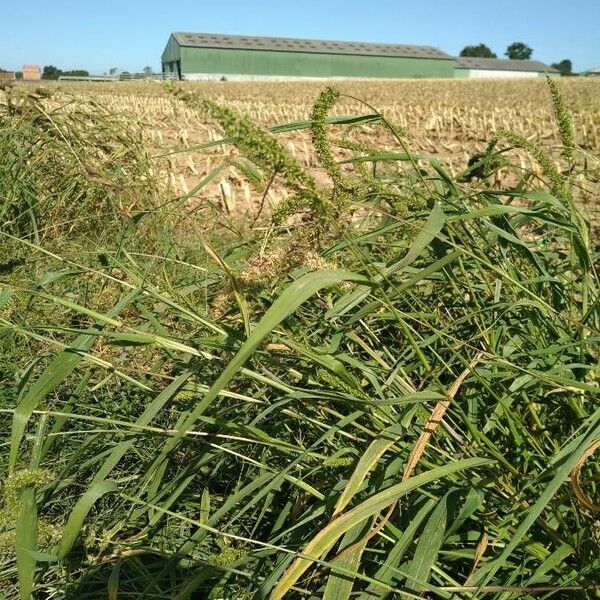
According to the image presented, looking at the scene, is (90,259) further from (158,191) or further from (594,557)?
(594,557)

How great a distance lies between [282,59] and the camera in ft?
241

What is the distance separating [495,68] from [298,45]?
27.9m

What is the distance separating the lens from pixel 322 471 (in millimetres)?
1583

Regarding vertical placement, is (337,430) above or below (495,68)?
below

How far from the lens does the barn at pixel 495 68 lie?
283 feet

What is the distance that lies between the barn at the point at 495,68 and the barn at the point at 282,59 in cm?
732

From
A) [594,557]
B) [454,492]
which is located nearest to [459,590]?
[454,492]

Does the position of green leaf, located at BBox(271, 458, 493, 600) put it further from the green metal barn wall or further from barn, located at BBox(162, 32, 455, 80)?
the green metal barn wall

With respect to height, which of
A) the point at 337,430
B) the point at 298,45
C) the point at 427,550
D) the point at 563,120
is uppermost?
the point at 298,45

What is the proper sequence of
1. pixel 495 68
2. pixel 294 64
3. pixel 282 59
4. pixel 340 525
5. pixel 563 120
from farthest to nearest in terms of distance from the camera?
pixel 495 68
pixel 294 64
pixel 282 59
pixel 563 120
pixel 340 525

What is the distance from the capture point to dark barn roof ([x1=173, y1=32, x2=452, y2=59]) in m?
71.4

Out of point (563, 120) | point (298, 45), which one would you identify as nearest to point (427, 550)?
point (563, 120)

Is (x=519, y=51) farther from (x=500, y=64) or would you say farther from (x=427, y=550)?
(x=427, y=550)

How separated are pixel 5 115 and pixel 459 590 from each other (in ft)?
14.8
